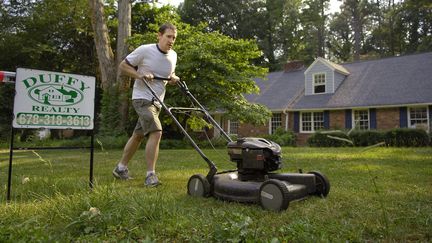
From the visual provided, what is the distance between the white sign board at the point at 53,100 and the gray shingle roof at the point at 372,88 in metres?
16.9

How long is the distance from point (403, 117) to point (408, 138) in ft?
10.4

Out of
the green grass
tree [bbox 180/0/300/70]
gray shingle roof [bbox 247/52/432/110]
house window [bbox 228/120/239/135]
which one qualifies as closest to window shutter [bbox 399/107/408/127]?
gray shingle roof [bbox 247/52/432/110]

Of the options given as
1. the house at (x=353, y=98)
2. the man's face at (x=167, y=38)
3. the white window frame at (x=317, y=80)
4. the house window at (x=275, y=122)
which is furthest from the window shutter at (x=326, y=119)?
the man's face at (x=167, y=38)

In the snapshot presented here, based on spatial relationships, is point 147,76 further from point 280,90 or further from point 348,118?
point 280,90

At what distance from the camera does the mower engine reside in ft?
10.8

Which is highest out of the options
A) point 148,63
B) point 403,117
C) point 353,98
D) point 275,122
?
point 353,98

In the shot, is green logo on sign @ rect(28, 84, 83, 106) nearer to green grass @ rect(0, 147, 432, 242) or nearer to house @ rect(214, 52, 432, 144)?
green grass @ rect(0, 147, 432, 242)

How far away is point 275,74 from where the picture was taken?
27250mm

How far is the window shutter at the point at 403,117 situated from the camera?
1761 centimetres

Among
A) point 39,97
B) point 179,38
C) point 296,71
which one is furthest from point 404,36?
point 39,97

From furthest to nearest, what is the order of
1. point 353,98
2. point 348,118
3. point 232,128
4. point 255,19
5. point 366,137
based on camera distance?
point 255,19 < point 232,128 < point 353,98 < point 348,118 < point 366,137

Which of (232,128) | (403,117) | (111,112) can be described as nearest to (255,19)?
(232,128)

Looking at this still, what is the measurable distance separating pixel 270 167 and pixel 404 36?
1514 inches

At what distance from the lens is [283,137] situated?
64.6 ft
